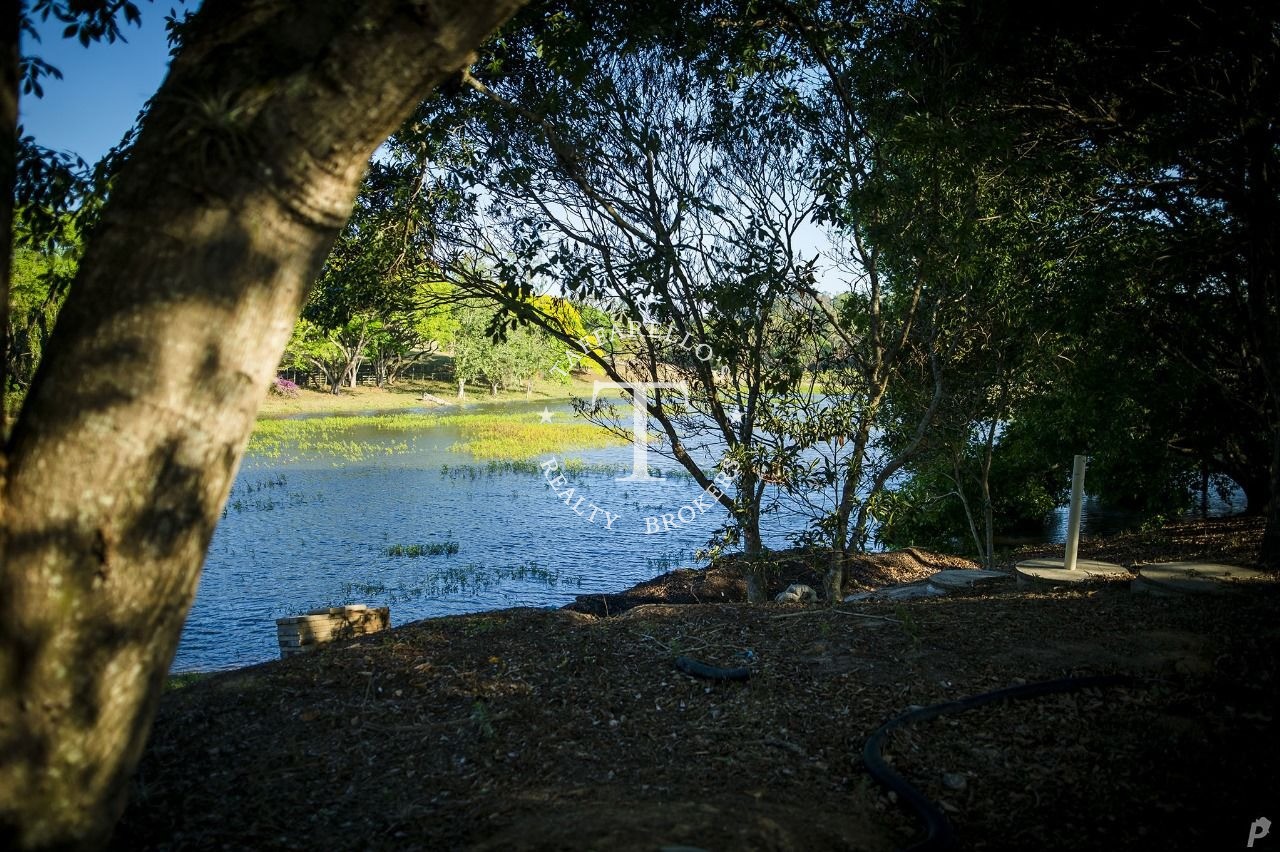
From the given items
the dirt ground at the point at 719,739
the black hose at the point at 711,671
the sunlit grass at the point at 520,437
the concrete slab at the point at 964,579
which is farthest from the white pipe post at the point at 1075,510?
the sunlit grass at the point at 520,437

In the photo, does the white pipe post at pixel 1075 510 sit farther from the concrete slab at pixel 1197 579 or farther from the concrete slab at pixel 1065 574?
the concrete slab at pixel 1197 579

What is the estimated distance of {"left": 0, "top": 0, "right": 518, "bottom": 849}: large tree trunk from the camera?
1.99 m

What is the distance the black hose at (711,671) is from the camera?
459 centimetres

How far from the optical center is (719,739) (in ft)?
12.8

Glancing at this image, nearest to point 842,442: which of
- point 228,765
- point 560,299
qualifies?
point 560,299

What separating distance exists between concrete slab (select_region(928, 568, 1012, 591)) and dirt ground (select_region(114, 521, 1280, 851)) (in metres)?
2.76

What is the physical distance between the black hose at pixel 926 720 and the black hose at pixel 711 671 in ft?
2.76

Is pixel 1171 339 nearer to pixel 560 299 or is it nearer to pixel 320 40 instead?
pixel 560 299

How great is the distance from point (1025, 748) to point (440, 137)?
6.13 meters

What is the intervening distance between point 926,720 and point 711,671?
110 cm

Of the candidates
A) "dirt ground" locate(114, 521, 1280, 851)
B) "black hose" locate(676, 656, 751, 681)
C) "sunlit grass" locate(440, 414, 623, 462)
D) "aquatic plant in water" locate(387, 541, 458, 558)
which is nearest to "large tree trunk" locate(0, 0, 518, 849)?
"dirt ground" locate(114, 521, 1280, 851)

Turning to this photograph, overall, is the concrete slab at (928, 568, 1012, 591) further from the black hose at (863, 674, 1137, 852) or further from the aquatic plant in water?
the aquatic plant in water

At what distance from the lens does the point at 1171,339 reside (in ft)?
40.5

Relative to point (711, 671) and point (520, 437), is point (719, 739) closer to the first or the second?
point (711, 671)
